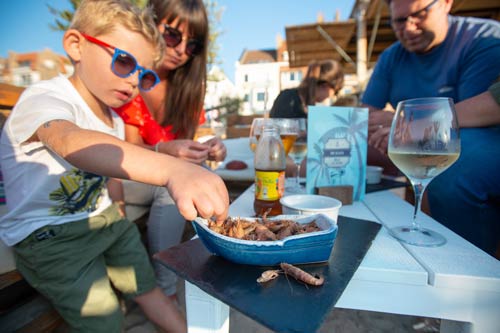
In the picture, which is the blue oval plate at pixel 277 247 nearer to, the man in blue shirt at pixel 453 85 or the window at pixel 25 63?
the man in blue shirt at pixel 453 85

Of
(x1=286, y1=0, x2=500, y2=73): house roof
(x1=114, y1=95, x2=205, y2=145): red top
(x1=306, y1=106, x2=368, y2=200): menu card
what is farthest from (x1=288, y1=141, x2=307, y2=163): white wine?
(x1=286, y1=0, x2=500, y2=73): house roof

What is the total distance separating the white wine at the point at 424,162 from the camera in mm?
690

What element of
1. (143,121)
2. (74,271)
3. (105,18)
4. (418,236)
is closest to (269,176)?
(418,236)

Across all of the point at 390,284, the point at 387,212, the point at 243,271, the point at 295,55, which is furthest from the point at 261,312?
the point at 295,55

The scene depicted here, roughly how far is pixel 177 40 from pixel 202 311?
5.39 feet

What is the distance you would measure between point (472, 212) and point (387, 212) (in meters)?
0.40

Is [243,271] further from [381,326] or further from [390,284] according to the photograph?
[381,326]

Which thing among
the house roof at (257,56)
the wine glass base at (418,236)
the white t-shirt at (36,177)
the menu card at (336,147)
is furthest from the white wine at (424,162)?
the house roof at (257,56)

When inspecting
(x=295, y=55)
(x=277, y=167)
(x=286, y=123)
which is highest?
(x=295, y=55)

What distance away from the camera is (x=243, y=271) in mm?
518

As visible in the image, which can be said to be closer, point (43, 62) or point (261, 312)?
point (261, 312)

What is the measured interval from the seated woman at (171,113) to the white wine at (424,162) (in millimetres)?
744

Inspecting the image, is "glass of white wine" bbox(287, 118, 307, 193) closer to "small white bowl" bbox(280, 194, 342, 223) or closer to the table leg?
"small white bowl" bbox(280, 194, 342, 223)

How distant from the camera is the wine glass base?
67cm
